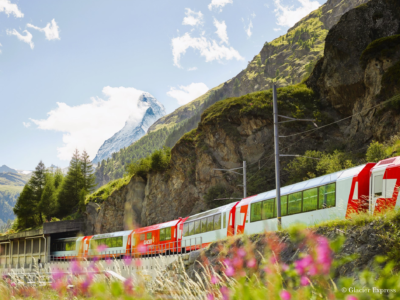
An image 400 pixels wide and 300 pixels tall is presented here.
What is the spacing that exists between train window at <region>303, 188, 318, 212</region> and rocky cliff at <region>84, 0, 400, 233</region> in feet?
57.3

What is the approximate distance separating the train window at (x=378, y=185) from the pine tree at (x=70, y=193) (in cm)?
7532

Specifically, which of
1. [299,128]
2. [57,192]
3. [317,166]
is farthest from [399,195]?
[57,192]

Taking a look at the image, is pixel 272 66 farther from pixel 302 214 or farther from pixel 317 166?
pixel 302 214

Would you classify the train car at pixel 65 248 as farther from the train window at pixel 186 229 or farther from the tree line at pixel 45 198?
the tree line at pixel 45 198

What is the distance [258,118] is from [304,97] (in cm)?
678

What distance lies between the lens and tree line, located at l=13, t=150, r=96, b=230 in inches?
3157

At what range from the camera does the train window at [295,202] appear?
66.8 feet

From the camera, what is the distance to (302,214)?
2003 centimetres

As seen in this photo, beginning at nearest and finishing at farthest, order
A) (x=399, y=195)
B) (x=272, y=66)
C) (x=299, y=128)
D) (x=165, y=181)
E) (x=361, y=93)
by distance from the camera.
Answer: (x=399, y=195) < (x=361, y=93) < (x=299, y=128) < (x=165, y=181) < (x=272, y=66)

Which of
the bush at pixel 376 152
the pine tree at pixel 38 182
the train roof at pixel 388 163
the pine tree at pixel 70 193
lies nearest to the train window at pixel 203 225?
the bush at pixel 376 152

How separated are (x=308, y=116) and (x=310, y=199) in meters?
27.6

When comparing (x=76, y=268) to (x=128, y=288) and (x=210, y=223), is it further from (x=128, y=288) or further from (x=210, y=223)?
(x=210, y=223)

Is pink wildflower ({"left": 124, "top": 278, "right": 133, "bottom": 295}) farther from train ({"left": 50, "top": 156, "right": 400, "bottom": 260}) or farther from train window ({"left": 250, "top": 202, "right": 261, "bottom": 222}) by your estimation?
train window ({"left": 250, "top": 202, "right": 261, "bottom": 222})

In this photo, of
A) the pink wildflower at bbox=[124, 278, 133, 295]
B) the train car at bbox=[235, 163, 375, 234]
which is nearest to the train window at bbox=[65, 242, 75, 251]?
the train car at bbox=[235, 163, 375, 234]
